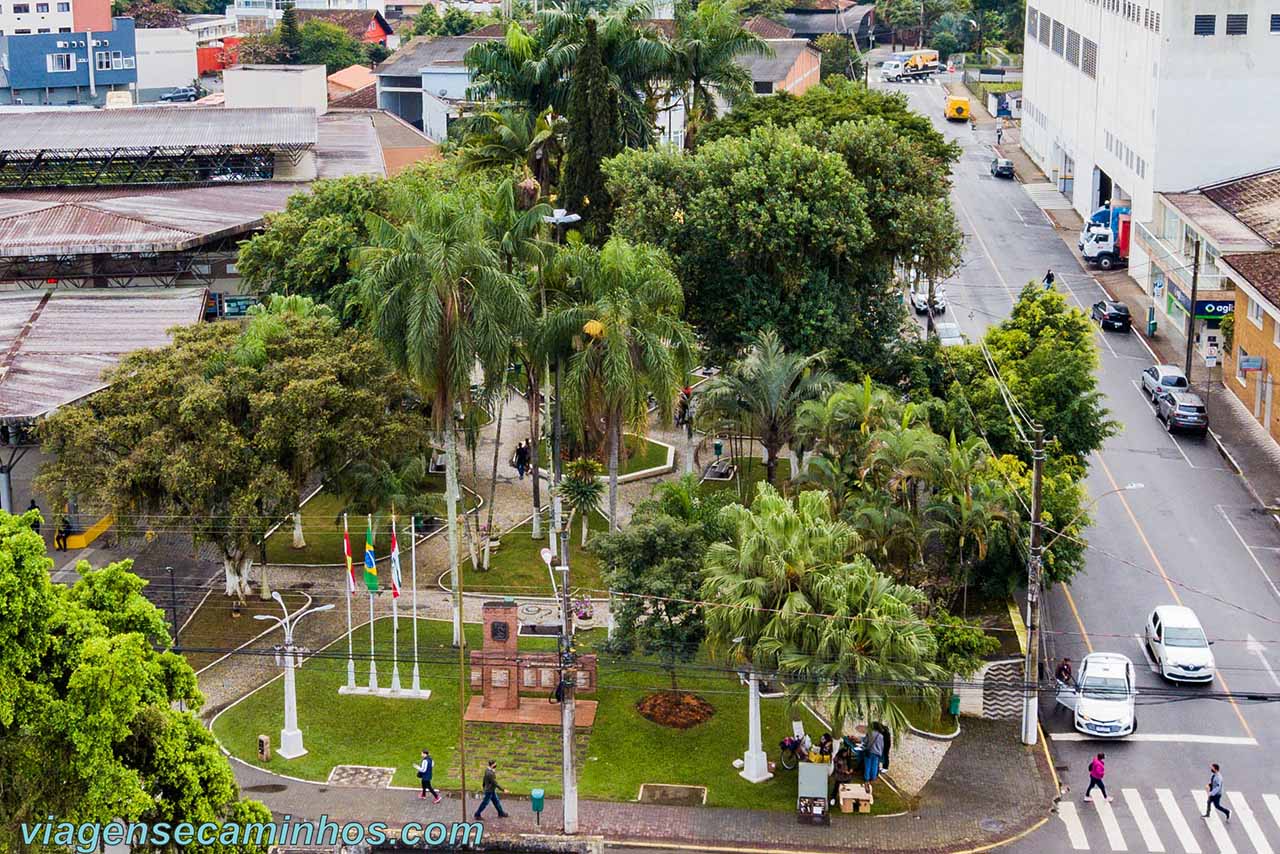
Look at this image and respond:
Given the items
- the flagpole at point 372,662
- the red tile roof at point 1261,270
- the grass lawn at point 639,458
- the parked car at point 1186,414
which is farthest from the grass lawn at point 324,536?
the red tile roof at point 1261,270

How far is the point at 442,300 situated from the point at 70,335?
19.4 metres

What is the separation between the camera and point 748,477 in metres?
61.7

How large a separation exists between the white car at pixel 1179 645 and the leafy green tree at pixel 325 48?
13116 centimetres

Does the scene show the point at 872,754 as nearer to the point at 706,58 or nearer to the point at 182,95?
the point at 706,58

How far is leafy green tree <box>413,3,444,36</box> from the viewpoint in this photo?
16750 centimetres

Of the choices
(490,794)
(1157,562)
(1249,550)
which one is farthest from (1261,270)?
(490,794)

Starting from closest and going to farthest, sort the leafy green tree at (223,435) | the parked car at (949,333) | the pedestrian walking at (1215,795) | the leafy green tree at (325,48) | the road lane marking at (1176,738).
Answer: the pedestrian walking at (1215,795), the road lane marking at (1176,738), the leafy green tree at (223,435), the parked car at (949,333), the leafy green tree at (325,48)

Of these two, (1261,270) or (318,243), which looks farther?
(1261,270)

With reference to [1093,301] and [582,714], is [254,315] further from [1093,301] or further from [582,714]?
[1093,301]

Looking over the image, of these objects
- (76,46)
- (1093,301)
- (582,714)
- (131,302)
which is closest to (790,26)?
(76,46)

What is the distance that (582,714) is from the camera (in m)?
47.2

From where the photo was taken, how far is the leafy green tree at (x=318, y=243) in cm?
6256

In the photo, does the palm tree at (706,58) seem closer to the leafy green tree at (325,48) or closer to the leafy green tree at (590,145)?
the leafy green tree at (590,145)

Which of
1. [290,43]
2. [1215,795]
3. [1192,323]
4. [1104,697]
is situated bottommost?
[1215,795]
